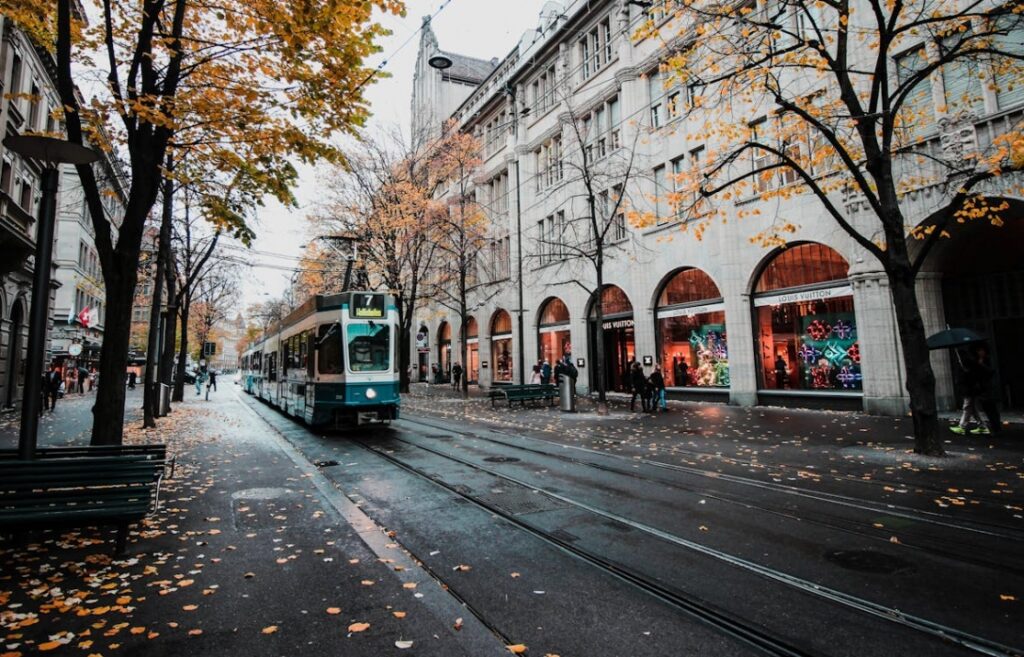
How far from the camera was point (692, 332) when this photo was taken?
2120 cm

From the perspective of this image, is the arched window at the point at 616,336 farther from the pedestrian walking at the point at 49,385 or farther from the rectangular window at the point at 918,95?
the pedestrian walking at the point at 49,385

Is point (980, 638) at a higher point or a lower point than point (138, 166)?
lower

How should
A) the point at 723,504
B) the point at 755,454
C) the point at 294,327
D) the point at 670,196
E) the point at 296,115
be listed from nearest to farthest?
1. the point at 723,504
2. the point at 296,115
3. the point at 755,454
4. the point at 670,196
5. the point at 294,327

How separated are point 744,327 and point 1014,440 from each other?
29.6 feet

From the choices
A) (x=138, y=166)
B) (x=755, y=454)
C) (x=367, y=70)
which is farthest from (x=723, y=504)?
(x=138, y=166)

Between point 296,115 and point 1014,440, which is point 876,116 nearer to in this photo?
point 1014,440

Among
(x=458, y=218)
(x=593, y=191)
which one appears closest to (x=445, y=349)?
(x=458, y=218)

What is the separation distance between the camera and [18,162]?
1997cm

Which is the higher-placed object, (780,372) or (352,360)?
(352,360)

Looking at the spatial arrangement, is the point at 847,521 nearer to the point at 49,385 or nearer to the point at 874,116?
the point at 874,116

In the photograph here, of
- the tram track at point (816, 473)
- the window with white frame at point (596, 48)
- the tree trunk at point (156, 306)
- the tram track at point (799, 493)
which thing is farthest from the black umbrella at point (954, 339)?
the window with white frame at point (596, 48)

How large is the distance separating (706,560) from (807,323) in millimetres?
15267

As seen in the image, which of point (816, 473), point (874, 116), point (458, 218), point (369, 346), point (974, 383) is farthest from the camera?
point (458, 218)

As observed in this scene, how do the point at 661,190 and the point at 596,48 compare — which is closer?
the point at 661,190
